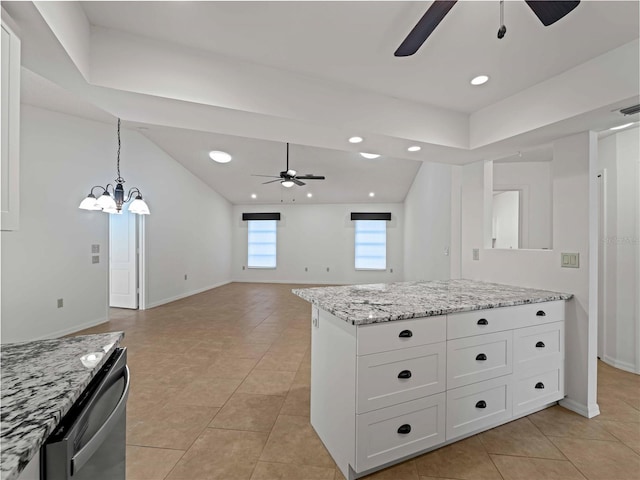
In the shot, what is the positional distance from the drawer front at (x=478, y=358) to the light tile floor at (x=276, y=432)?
1.42 ft

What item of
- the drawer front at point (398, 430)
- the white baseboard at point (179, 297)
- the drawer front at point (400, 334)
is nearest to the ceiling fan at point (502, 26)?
the drawer front at point (400, 334)

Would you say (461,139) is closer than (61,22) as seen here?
No

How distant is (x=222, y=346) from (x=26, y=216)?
2.85m

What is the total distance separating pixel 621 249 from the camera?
291 centimetres

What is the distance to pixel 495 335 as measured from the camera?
1929 millimetres

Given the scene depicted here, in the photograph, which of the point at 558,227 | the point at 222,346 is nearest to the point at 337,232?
the point at 222,346

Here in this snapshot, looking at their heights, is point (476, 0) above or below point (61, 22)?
above

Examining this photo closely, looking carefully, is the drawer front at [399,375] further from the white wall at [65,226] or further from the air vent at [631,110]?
the white wall at [65,226]

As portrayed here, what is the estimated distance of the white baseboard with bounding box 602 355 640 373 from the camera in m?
2.82

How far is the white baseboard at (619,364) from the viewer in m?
2.82

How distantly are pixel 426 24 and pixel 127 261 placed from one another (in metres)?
5.90

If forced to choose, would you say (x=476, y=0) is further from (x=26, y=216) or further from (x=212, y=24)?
(x=26, y=216)

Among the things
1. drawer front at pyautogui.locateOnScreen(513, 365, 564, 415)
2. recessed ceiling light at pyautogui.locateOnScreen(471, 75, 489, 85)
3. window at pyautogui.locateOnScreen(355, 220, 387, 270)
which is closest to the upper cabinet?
recessed ceiling light at pyautogui.locateOnScreen(471, 75, 489, 85)

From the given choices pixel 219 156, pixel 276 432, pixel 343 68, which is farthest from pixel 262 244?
pixel 343 68
